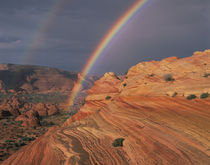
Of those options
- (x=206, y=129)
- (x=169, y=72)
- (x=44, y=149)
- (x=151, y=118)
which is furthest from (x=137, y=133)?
(x=169, y=72)

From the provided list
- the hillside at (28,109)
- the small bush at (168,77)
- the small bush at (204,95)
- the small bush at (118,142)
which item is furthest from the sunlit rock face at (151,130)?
the hillside at (28,109)

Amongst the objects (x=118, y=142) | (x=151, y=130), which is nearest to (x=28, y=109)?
(x=118, y=142)

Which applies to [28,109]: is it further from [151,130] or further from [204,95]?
[204,95]

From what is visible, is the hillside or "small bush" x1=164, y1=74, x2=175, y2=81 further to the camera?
the hillside

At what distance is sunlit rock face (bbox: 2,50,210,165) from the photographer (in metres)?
10.5

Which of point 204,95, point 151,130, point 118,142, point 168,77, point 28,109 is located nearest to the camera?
point 151,130

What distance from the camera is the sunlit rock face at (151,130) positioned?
1055 centimetres

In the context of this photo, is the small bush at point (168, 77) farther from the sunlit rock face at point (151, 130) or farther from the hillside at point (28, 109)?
the hillside at point (28, 109)

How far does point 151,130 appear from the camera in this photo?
1278cm

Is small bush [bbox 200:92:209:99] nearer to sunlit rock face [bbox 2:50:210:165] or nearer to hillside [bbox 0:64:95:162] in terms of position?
sunlit rock face [bbox 2:50:210:165]

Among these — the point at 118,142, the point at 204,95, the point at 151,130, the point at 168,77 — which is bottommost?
the point at 118,142

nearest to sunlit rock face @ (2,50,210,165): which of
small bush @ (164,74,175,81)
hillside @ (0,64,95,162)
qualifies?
small bush @ (164,74,175,81)

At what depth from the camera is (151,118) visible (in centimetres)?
1448

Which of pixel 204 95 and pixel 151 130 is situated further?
pixel 204 95
